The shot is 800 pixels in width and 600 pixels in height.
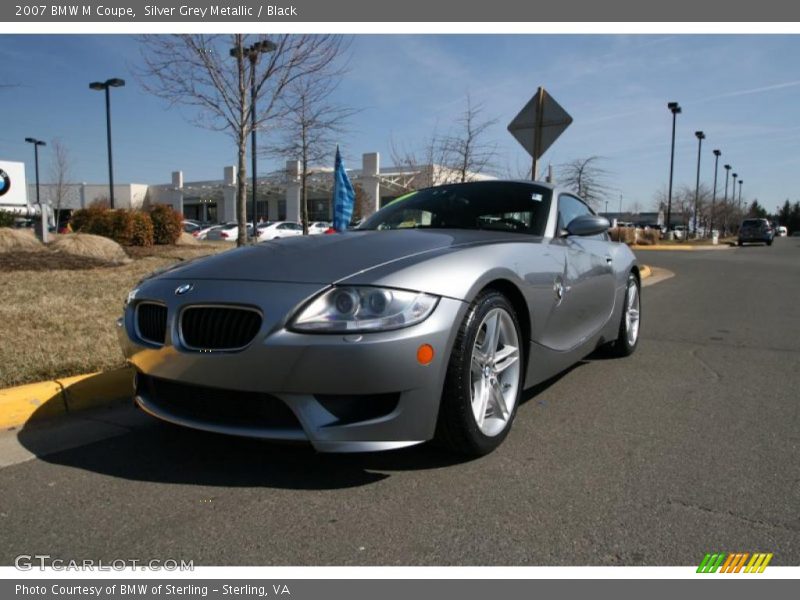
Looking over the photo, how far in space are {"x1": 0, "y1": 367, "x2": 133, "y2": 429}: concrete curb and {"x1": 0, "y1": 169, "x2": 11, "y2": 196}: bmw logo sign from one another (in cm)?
1695

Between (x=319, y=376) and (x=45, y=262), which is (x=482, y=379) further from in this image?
(x=45, y=262)

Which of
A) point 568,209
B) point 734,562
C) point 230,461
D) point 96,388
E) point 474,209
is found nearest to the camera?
point 734,562

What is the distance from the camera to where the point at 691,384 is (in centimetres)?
437

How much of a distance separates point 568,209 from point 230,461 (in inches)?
116

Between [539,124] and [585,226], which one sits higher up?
[539,124]

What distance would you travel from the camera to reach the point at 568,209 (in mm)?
4402

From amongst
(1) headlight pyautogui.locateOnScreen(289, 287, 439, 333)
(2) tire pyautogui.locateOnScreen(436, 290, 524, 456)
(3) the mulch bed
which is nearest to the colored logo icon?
(2) tire pyautogui.locateOnScreen(436, 290, 524, 456)

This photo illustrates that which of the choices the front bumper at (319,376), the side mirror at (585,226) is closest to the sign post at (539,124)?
the side mirror at (585,226)

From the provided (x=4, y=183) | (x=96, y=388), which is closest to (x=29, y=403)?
(x=96, y=388)

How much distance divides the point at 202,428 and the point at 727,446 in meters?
2.62

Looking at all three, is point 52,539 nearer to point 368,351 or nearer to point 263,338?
point 263,338

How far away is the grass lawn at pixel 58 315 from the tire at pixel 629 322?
396cm

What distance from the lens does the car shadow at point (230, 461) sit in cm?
267
